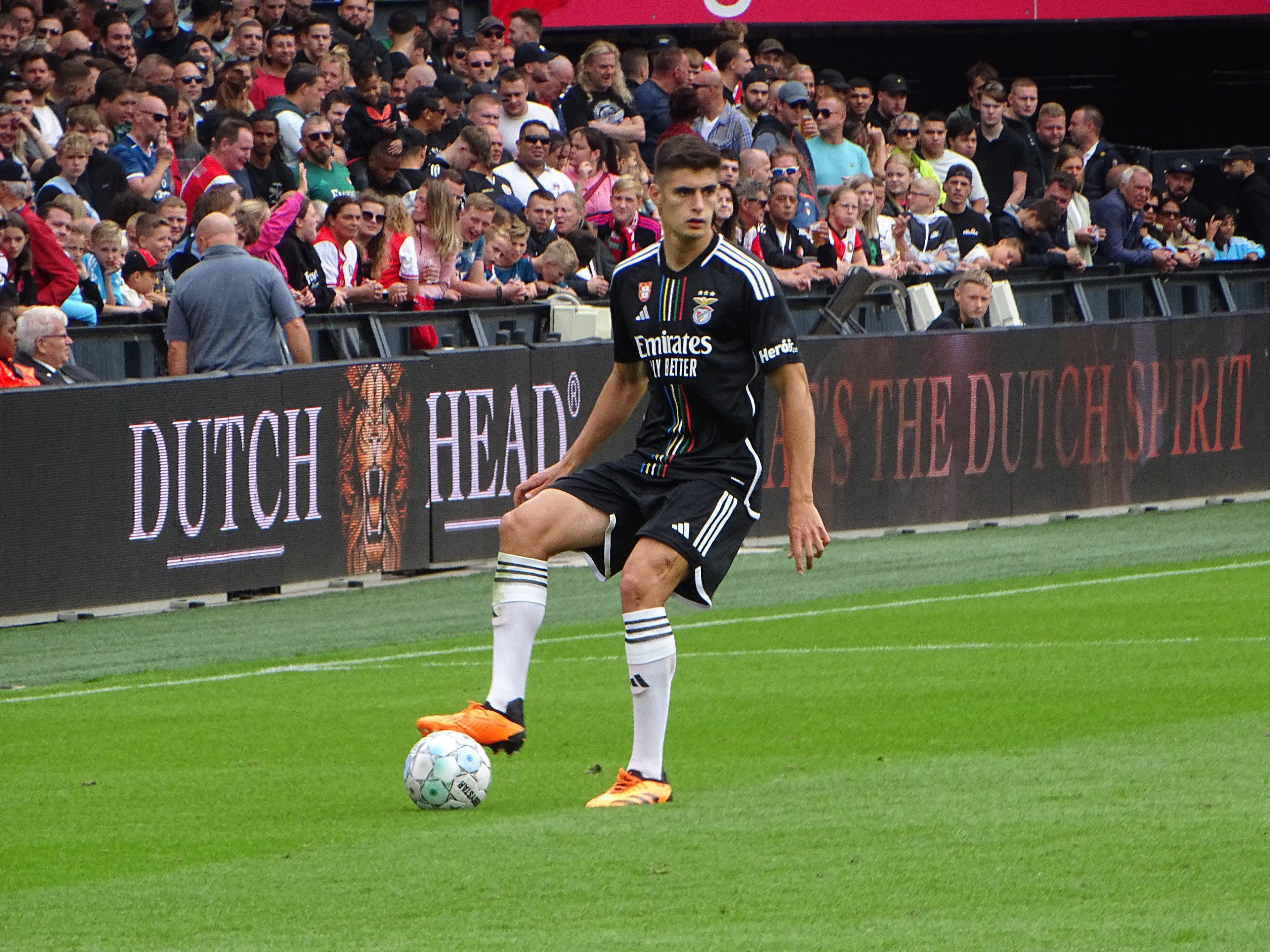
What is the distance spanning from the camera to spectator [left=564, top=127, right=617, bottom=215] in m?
18.0

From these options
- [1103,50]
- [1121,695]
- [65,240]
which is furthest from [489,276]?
[1103,50]

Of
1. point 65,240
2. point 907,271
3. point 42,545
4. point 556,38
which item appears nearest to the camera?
point 42,545

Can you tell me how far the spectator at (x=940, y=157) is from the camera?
2022 cm

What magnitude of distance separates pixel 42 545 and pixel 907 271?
841 centimetres

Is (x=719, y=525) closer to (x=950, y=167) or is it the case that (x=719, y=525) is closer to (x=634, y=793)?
(x=634, y=793)

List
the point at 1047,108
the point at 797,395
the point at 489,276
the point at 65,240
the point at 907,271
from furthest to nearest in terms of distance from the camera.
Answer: the point at 1047,108
the point at 907,271
the point at 489,276
the point at 65,240
the point at 797,395

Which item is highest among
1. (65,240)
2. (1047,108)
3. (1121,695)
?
(1047,108)

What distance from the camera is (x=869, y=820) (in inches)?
259

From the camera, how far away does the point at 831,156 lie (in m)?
19.8

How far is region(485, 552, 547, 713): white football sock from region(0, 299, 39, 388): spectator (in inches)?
229

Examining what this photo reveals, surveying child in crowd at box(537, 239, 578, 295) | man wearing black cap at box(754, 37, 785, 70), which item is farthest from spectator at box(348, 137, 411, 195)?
man wearing black cap at box(754, 37, 785, 70)

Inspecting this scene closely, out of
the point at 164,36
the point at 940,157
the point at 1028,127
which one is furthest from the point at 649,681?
the point at 1028,127

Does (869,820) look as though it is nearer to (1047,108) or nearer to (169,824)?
(169,824)

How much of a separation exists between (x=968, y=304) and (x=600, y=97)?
184 inches
